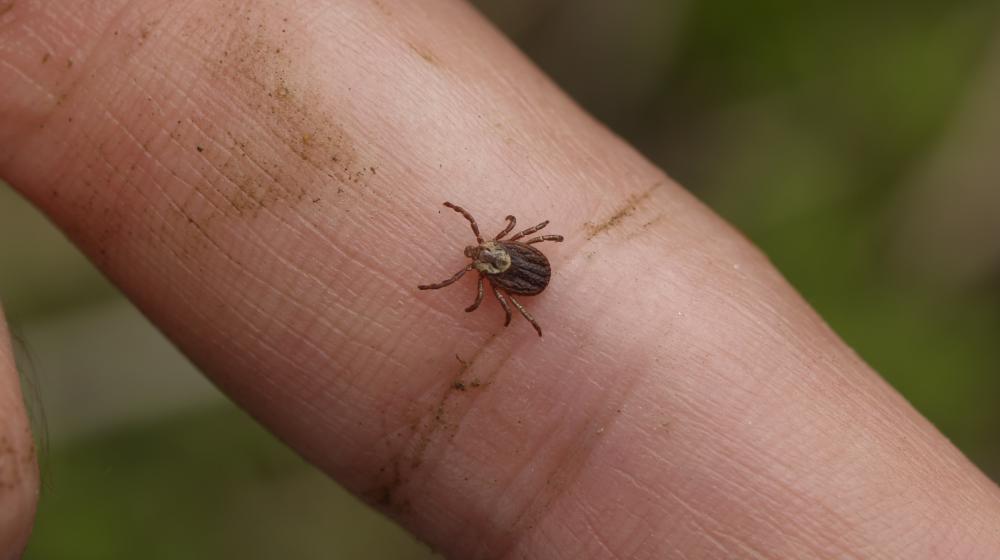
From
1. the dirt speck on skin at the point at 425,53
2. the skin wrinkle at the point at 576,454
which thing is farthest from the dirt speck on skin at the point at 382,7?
the skin wrinkle at the point at 576,454

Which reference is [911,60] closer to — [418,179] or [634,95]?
[634,95]

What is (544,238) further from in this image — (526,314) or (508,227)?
(526,314)

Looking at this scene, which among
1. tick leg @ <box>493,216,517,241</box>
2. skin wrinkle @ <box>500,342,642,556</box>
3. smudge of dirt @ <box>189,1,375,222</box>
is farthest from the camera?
tick leg @ <box>493,216,517,241</box>

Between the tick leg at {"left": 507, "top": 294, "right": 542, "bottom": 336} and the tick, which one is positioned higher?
the tick

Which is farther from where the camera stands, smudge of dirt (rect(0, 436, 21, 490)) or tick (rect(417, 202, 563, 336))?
tick (rect(417, 202, 563, 336))

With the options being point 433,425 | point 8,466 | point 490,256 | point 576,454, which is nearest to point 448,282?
point 490,256

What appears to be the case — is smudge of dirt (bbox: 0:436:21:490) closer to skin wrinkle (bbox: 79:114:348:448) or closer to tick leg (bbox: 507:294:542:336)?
skin wrinkle (bbox: 79:114:348:448)

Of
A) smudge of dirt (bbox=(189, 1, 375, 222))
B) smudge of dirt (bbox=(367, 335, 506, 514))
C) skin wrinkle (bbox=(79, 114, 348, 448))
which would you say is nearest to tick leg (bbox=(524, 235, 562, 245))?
smudge of dirt (bbox=(367, 335, 506, 514))
